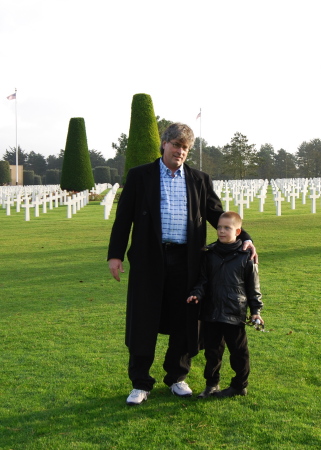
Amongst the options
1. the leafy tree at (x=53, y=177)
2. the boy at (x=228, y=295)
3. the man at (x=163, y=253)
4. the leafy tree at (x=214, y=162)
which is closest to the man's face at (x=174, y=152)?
the man at (x=163, y=253)

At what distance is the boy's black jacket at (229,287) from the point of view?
3568 mm

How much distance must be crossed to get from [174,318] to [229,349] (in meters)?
0.36

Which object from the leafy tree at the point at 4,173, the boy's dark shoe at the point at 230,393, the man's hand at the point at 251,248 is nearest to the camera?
the man's hand at the point at 251,248

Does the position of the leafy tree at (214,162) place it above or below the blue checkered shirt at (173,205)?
above

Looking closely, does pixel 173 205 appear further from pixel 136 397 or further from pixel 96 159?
pixel 96 159

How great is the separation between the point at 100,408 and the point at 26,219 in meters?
15.9

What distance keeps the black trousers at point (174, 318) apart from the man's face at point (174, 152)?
485mm

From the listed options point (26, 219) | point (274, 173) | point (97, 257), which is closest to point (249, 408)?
point (97, 257)

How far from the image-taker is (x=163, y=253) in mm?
3629

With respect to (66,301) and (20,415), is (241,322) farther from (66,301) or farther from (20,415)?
(66,301)

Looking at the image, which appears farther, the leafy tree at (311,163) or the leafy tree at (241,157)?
the leafy tree at (311,163)

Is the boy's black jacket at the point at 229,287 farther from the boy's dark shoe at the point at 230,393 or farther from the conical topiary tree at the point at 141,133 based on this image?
the conical topiary tree at the point at 141,133

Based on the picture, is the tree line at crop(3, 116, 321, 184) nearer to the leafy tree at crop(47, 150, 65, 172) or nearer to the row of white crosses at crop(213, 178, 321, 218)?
the leafy tree at crop(47, 150, 65, 172)

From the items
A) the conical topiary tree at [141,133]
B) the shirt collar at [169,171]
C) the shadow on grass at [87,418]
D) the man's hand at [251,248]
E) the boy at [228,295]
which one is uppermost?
the conical topiary tree at [141,133]
